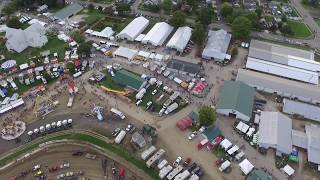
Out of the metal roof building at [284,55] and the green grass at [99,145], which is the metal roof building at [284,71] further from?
the green grass at [99,145]

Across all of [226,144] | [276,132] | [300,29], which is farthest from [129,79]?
[300,29]

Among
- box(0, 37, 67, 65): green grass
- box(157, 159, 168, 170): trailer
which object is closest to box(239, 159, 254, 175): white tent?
box(157, 159, 168, 170): trailer

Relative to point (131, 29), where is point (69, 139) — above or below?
below

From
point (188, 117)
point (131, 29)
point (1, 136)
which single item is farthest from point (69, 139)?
point (131, 29)

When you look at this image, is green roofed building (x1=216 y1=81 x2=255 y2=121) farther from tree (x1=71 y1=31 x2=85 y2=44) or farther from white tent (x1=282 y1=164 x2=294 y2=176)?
tree (x1=71 y1=31 x2=85 y2=44)

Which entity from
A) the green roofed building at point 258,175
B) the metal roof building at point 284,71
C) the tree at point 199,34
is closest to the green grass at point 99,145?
the green roofed building at point 258,175

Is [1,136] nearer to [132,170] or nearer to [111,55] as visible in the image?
[132,170]

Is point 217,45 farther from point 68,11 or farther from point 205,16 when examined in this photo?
point 68,11
